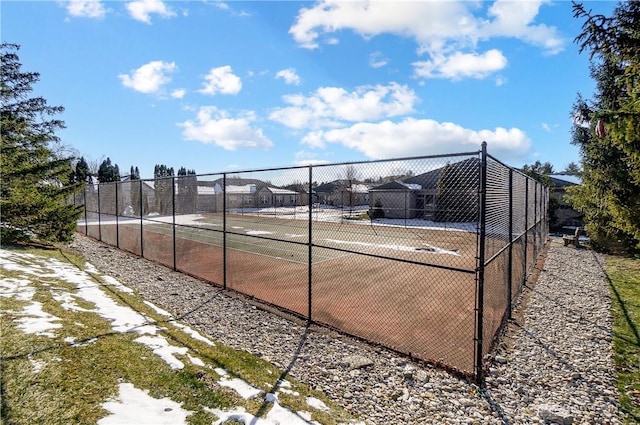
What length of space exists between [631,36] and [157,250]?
1228 cm

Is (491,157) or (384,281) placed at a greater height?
(491,157)

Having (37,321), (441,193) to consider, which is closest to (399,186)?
(441,193)

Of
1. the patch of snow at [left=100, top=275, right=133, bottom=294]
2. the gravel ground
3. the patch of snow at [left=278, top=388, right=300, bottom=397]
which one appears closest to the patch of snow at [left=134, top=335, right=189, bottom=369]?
the gravel ground

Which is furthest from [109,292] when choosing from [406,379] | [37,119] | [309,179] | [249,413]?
[37,119]

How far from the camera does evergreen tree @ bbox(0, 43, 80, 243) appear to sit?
29.8 ft

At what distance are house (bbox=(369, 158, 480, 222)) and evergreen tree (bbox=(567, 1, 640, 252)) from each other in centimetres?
145

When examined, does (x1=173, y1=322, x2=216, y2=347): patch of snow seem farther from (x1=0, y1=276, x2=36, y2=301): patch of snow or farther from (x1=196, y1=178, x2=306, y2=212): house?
(x1=196, y1=178, x2=306, y2=212): house

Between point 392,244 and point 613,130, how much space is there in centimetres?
468

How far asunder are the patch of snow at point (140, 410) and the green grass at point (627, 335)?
3961mm

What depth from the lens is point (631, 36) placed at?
3992 mm

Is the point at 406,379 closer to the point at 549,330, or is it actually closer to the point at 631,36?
the point at 549,330

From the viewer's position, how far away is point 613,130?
3.45 m

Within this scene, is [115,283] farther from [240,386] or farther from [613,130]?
[613,130]

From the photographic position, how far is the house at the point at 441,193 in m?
3.96
